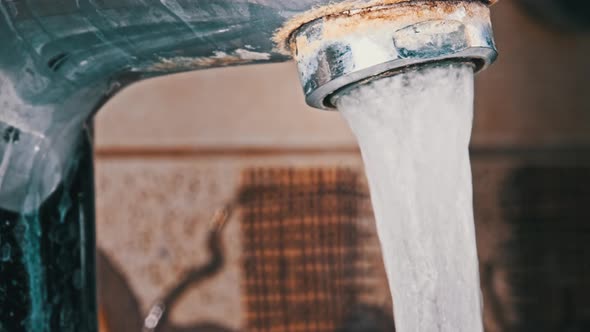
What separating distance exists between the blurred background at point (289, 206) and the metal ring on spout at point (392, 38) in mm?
721

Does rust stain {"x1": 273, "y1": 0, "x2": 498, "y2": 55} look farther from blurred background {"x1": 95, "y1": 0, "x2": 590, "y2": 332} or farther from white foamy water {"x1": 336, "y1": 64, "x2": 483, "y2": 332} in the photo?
blurred background {"x1": 95, "y1": 0, "x2": 590, "y2": 332}

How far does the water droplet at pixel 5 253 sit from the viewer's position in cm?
27

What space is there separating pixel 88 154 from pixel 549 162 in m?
0.88

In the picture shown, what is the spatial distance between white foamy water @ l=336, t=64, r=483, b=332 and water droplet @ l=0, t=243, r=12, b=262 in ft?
0.49

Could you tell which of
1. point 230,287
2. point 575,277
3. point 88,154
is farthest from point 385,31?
point 575,277

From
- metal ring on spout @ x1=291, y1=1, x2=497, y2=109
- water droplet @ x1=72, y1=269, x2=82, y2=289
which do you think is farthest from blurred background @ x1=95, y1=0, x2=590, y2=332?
metal ring on spout @ x1=291, y1=1, x2=497, y2=109

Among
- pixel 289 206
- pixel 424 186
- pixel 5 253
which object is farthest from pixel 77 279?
pixel 289 206

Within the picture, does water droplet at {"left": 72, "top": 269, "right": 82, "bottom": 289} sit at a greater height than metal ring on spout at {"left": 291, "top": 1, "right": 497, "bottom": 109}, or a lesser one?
lesser

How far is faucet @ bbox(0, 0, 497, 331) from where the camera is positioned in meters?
0.20

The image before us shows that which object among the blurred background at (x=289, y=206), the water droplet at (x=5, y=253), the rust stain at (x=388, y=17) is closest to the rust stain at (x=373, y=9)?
the rust stain at (x=388, y=17)

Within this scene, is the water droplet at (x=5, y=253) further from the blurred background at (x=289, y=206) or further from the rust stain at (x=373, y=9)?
the blurred background at (x=289, y=206)

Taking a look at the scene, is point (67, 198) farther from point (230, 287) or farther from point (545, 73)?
point (545, 73)

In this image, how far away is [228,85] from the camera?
39.3 inches

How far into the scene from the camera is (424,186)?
0.23 meters
